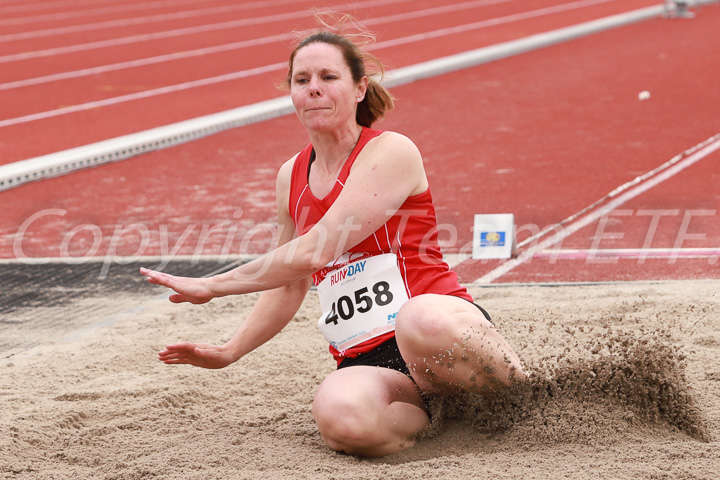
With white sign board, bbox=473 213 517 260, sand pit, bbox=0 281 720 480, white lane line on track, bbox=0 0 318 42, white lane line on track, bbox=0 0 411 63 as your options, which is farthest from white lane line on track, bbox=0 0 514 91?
sand pit, bbox=0 281 720 480

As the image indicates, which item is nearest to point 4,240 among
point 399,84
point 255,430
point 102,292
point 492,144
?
point 102,292

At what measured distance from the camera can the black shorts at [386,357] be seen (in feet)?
9.28

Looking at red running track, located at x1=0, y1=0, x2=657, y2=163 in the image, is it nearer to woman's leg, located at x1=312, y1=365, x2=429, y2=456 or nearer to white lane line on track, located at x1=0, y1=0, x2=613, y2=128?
white lane line on track, located at x1=0, y1=0, x2=613, y2=128

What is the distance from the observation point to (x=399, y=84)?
10.5 meters

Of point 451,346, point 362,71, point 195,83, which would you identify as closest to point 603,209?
point 362,71

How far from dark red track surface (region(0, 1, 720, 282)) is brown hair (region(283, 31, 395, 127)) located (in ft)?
5.69

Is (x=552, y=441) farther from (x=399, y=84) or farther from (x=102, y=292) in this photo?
(x=399, y=84)

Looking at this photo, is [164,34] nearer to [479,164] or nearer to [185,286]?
[479,164]

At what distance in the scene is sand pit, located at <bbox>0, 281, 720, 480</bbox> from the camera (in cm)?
258

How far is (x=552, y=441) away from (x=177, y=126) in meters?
6.52

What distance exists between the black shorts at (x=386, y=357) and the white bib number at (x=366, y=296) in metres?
0.04

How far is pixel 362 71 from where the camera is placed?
288 cm

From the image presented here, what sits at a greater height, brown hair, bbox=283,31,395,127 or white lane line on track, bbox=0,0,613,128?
brown hair, bbox=283,31,395,127

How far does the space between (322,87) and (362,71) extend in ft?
0.49
